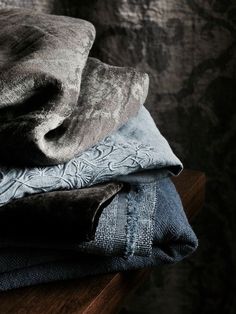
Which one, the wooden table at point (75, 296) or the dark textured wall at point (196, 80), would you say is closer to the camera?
the wooden table at point (75, 296)

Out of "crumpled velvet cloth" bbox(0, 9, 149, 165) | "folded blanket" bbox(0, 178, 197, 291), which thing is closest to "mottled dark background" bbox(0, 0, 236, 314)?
"crumpled velvet cloth" bbox(0, 9, 149, 165)

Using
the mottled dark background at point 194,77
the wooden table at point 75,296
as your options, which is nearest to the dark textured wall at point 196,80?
the mottled dark background at point 194,77

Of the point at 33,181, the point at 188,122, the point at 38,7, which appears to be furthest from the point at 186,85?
the point at 33,181

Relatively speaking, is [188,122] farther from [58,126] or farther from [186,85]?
[58,126]

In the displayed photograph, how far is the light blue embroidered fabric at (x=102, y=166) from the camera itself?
39 cm

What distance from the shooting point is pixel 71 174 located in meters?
0.41

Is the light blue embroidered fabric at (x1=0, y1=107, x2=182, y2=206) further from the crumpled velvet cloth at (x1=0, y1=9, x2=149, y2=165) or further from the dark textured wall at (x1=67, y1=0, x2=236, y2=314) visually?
the dark textured wall at (x1=67, y1=0, x2=236, y2=314)

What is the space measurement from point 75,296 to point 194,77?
0.45 meters

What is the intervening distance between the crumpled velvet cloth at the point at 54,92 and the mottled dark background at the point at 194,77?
0.23 metres

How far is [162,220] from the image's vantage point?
1.45 ft

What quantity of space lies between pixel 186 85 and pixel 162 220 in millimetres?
384

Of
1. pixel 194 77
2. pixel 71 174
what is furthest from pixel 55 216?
pixel 194 77

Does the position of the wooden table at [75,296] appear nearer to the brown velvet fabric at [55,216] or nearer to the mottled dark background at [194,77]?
the brown velvet fabric at [55,216]

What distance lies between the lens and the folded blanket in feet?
1.34
